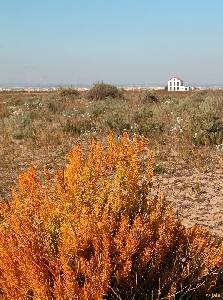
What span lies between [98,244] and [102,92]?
1099 inches

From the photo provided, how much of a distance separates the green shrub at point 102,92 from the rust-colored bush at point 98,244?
26.8m

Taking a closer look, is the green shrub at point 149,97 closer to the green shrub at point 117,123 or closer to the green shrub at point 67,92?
the green shrub at point 67,92

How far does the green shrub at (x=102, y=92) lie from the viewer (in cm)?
3042

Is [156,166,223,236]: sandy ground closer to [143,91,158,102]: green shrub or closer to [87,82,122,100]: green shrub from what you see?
[143,91,158,102]: green shrub

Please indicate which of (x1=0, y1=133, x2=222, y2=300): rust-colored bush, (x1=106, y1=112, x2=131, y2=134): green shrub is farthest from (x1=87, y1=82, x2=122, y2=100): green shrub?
(x1=0, y1=133, x2=222, y2=300): rust-colored bush

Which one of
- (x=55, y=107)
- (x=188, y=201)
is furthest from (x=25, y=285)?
(x=55, y=107)

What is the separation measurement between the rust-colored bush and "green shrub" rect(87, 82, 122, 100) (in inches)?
1056

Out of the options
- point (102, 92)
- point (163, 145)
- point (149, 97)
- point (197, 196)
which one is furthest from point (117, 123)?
point (102, 92)

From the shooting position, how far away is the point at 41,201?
3422 mm

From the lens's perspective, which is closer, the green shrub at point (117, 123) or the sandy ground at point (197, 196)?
the sandy ground at point (197, 196)

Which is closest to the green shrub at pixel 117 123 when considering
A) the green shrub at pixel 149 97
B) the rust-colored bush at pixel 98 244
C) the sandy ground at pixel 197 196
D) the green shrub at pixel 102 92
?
the sandy ground at pixel 197 196

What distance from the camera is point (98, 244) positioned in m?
2.95

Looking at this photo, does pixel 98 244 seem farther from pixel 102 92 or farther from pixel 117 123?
pixel 102 92

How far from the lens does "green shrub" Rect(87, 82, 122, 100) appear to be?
3042 cm
